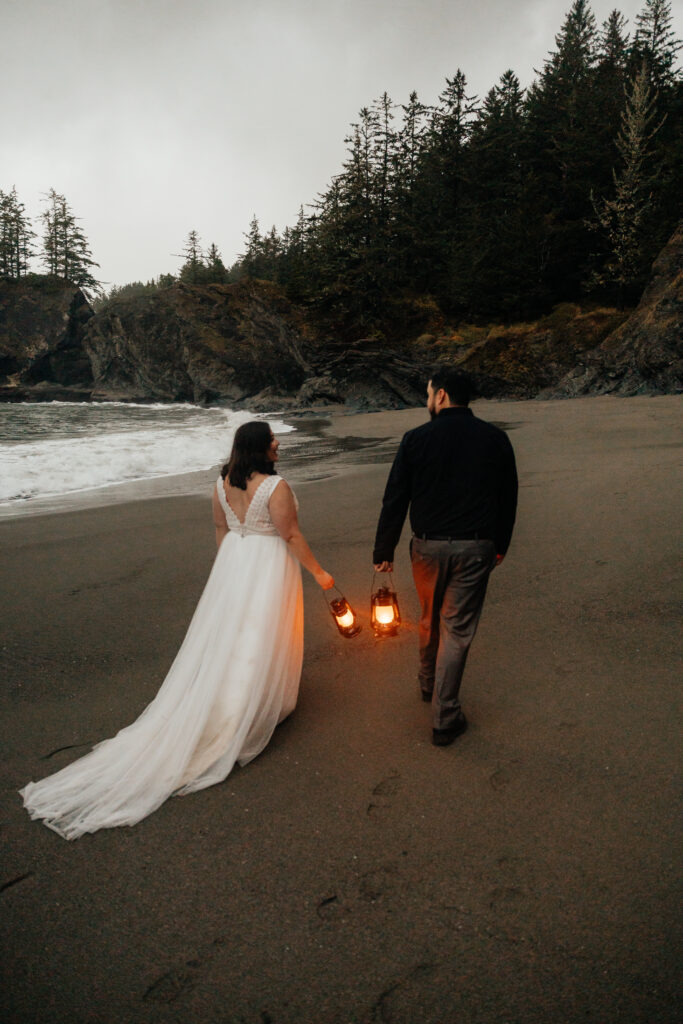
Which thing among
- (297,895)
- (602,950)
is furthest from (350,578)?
(602,950)

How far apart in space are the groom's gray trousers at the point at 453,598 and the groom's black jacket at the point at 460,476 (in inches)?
3.2

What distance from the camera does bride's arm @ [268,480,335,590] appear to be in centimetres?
345

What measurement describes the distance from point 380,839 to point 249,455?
2036mm

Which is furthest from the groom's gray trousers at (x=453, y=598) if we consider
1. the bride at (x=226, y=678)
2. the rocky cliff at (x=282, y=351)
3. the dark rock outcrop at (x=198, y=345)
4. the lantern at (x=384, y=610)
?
the dark rock outcrop at (x=198, y=345)

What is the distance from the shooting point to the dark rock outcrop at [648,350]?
2012 centimetres

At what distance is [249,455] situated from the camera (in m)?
3.45

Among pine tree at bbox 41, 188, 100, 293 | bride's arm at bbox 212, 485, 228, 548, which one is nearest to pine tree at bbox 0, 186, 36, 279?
pine tree at bbox 41, 188, 100, 293

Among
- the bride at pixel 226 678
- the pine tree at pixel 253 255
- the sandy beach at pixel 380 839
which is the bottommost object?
the sandy beach at pixel 380 839

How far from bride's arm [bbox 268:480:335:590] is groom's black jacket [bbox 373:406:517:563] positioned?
22.5 inches

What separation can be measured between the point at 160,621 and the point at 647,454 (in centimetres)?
852

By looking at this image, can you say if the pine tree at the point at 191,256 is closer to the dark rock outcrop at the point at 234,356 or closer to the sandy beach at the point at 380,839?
the dark rock outcrop at the point at 234,356

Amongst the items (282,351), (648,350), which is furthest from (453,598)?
(282,351)

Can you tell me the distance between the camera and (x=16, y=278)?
76.2 metres

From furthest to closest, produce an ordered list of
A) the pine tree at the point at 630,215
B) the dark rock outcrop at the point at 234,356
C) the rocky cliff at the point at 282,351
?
the dark rock outcrop at the point at 234,356 < the pine tree at the point at 630,215 < the rocky cliff at the point at 282,351
